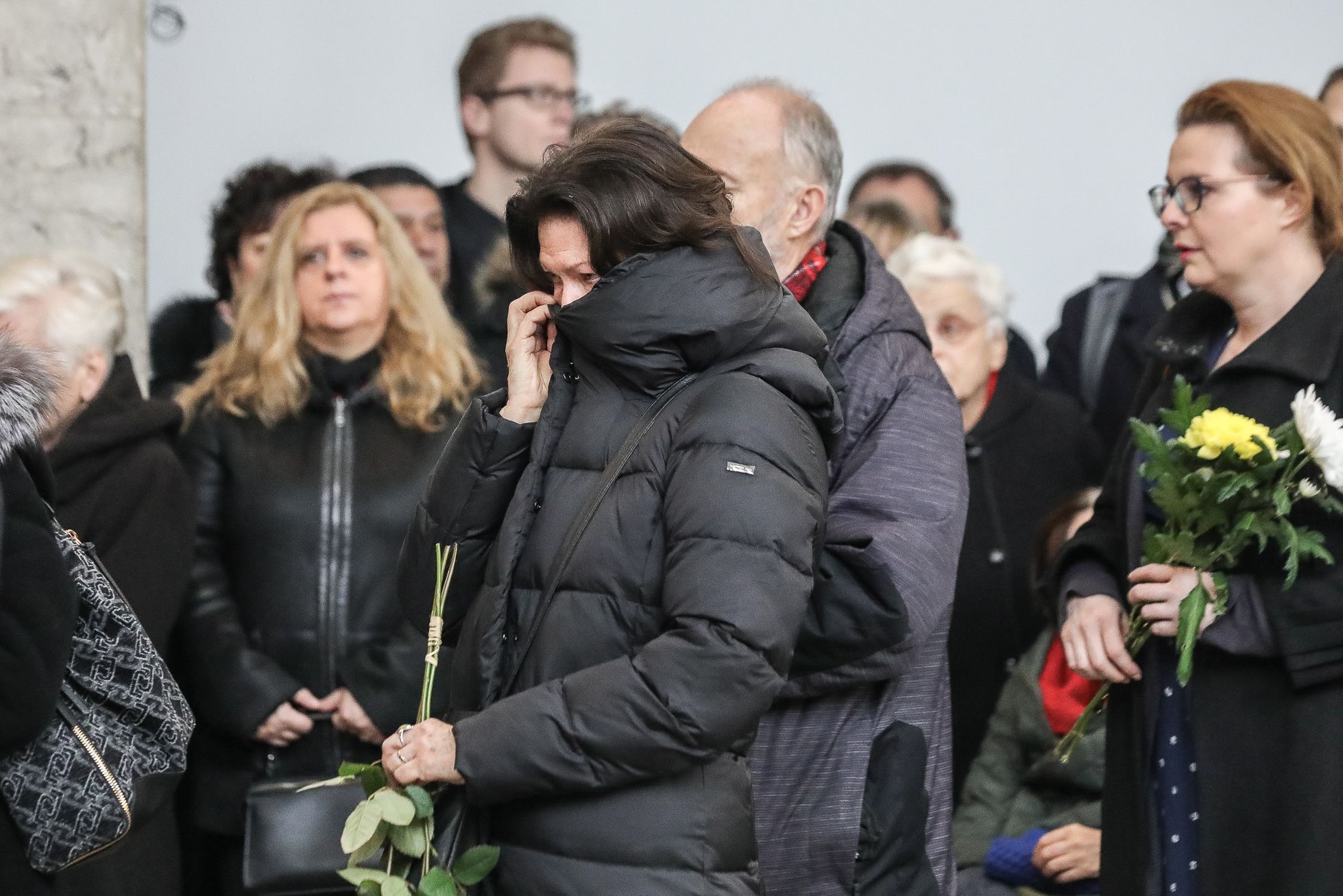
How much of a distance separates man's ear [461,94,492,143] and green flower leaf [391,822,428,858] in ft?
12.3

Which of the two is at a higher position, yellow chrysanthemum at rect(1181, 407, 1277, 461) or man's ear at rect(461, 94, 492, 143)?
man's ear at rect(461, 94, 492, 143)

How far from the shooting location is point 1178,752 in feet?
11.5

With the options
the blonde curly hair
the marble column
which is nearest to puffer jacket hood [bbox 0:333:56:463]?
the blonde curly hair

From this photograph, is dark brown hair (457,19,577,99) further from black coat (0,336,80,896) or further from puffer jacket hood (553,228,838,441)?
puffer jacket hood (553,228,838,441)

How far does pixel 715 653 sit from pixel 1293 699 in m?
1.33

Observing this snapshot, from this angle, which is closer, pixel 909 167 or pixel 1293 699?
pixel 1293 699

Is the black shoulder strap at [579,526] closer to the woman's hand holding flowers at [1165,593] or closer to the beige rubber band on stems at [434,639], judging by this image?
the beige rubber band on stems at [434,639]

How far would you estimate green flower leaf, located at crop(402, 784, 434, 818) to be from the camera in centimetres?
268

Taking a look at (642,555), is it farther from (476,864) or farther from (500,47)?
(500,47)

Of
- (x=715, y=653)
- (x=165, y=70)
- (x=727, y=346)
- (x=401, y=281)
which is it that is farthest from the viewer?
(x=165, y=70)

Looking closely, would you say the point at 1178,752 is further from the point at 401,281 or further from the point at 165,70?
the point at 165,70

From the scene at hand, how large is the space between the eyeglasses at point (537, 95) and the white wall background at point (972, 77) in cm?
91

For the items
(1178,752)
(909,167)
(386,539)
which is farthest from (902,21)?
(1178,752)

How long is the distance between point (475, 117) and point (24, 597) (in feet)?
11.8
